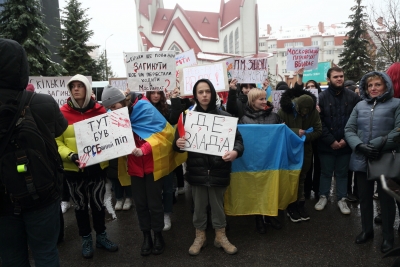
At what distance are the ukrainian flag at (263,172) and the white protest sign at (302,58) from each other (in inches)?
137

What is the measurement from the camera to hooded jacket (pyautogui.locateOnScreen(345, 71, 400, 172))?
122 inches

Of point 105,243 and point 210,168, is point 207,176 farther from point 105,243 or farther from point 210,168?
point 105,243

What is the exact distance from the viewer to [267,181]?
3.80 metres

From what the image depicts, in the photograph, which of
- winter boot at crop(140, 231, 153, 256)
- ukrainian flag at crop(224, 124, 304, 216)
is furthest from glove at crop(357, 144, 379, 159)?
winter boot at crop(140, 231, 153, 256)

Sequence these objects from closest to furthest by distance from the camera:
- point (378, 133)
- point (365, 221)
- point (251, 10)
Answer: point (378, 133) → point (365, 221) → point (251, 10)

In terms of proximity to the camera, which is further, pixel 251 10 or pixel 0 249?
pixel 251 10

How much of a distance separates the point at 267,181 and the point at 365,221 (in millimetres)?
1189

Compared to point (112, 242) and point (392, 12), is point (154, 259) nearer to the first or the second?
point (112, 242)

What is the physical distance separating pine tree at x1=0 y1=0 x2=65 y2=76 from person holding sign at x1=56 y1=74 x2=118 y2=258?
14030 millimetres

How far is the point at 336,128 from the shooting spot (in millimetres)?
4230

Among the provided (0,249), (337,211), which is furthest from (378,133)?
(0,249)

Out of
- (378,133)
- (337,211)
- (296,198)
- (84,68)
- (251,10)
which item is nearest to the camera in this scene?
(378,133)

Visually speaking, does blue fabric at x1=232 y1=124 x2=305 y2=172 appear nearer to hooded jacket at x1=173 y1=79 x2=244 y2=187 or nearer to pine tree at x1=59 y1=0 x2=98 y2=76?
hooded jacket at x1=173 y1=79 x2=244 y2=187

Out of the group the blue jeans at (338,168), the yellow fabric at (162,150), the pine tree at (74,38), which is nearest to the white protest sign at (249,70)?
the blue jeans at (338,168)
